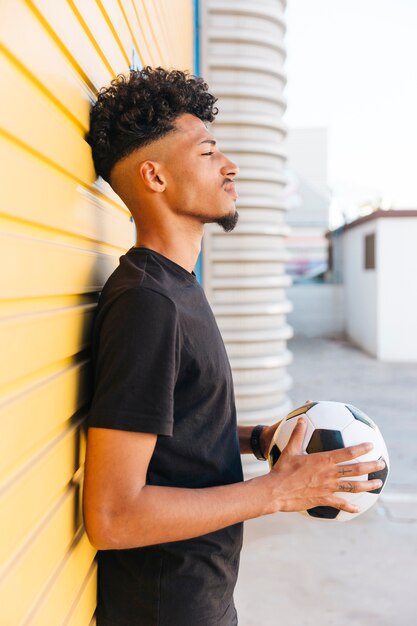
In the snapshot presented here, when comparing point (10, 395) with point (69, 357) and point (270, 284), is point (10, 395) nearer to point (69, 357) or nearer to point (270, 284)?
point (69, 357)

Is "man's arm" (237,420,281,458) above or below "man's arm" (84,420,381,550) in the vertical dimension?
below

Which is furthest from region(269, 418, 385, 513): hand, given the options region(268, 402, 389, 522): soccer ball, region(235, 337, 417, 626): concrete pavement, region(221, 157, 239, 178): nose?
region(235, 337, 417, 626): concrete pavement

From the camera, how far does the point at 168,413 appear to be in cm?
130

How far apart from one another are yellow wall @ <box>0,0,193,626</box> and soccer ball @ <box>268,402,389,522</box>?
2.15ft

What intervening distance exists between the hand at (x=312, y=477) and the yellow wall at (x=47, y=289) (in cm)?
49

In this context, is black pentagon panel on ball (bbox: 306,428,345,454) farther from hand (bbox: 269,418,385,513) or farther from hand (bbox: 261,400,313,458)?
hand (bbox: 269,418,385,513)

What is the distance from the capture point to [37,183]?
121 cm

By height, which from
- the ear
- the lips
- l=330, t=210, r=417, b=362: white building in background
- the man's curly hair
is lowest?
l=330, t=210, r=417, b=362: white building in background

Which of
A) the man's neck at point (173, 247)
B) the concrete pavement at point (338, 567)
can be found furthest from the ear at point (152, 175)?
the concrete pavement at point (338, 567)

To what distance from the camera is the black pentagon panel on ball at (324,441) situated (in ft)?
6.19

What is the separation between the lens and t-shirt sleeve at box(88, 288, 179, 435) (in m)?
1.27

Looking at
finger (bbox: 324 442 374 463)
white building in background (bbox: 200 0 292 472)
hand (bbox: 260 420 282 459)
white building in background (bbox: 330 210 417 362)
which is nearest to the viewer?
finger (bbox: 324 442 374 463)

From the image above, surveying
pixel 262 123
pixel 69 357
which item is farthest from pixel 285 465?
pixel 262 123

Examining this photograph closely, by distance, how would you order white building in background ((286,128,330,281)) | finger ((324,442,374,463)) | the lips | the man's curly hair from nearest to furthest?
finger ((324,442,374,463)) < the man's curly hair < the lips < white building in background ((286,128,330,281))
